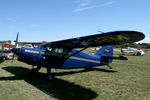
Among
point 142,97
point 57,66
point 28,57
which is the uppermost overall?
point 28,57

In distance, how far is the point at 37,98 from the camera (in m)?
4.64

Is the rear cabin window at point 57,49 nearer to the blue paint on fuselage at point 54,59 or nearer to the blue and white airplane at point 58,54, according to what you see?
the blue and white airplane at point 58,54

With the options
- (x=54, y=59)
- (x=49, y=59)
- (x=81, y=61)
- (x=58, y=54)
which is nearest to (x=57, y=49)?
(x=58, y=54)

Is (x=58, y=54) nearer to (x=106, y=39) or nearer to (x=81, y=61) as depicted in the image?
(x=81, y=61)

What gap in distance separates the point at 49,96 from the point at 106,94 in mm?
2158

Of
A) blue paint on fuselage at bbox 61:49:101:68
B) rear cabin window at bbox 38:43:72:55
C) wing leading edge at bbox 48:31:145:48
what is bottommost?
blue paint on fuselage at bbox 61:49:101:68

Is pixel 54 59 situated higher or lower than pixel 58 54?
lower

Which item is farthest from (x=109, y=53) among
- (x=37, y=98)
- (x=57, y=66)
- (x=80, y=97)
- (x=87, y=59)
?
(x=37, y=98)

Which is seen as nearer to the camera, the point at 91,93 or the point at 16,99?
the point at 16,99

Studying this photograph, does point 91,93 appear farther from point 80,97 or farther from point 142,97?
point 142,97

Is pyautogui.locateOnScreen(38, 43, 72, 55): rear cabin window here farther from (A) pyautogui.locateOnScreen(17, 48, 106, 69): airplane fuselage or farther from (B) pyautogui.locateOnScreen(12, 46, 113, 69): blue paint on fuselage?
(B) pyautogui.locateOnScreen(12, 46, 113, 69): blue paint on fuselage

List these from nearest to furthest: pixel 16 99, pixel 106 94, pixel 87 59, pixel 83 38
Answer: pixel 16 99, pixel 106 94, pixel 83 38, pixel 87 59

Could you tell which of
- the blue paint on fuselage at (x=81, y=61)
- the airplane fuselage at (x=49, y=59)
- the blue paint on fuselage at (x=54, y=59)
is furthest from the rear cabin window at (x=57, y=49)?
the blue paint on fuselage at (x=81, y=61)

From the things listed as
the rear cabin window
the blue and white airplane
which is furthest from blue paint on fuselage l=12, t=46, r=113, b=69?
the rear cabin window
